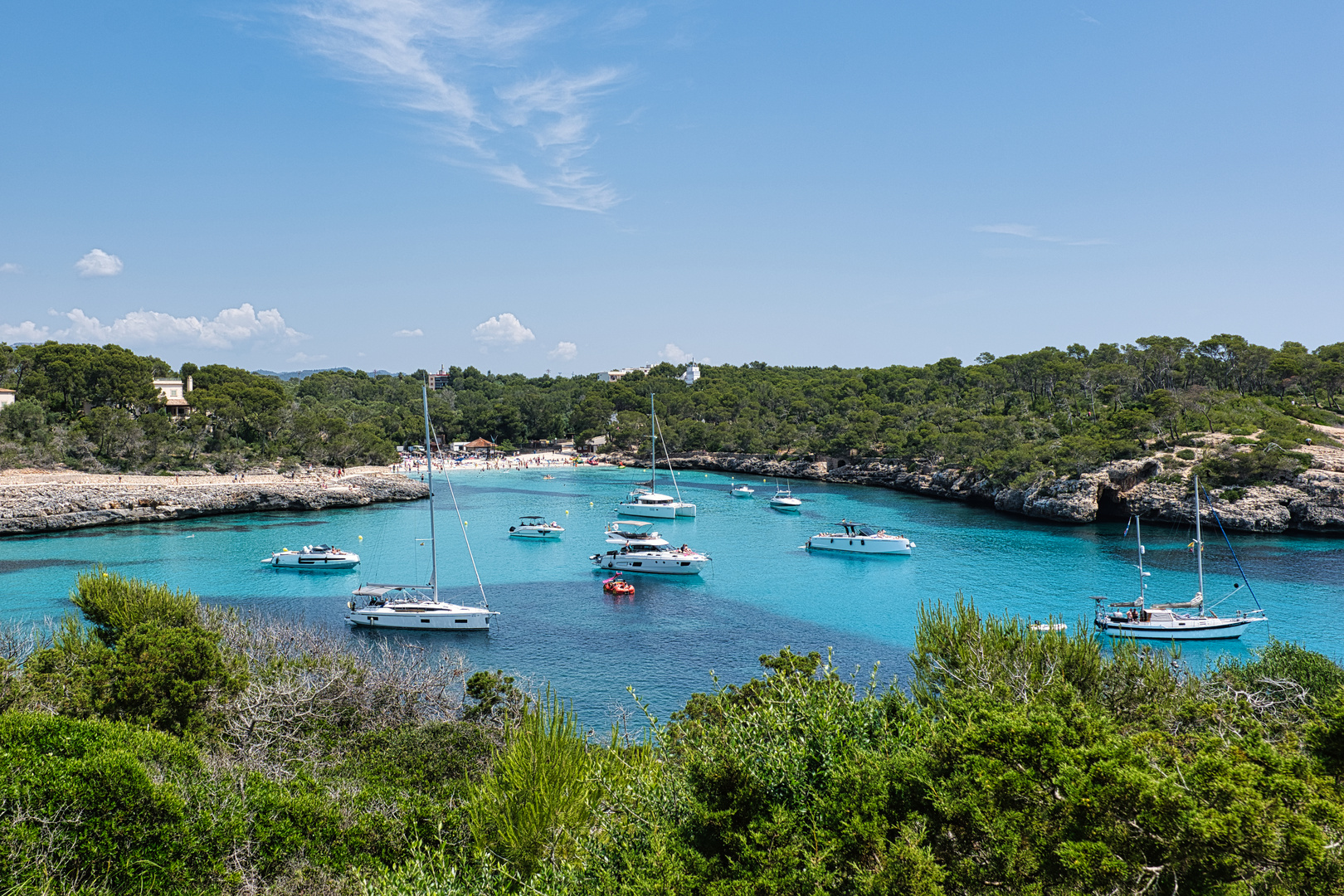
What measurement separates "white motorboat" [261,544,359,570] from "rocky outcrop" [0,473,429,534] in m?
20.4

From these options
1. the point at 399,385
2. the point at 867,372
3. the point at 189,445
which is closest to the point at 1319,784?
the point at 189,445

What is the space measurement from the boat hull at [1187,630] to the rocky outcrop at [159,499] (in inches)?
2275

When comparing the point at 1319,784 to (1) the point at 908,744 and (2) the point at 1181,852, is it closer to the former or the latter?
(2) the point at 1181,852

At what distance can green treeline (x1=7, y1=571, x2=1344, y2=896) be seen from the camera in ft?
23.1

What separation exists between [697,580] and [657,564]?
2.36m

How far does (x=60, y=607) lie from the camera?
32938mm

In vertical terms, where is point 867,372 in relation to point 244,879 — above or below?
above

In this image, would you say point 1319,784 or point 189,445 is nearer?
point 1319,784

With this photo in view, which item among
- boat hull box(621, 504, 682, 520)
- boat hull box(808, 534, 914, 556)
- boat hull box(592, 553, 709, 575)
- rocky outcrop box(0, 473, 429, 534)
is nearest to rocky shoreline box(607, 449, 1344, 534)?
boat hull box(808, 534, 914, 556)

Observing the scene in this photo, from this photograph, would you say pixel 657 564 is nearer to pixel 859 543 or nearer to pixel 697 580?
pixel 697 580

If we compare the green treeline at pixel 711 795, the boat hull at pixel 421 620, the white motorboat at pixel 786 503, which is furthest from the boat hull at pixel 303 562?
the white motorboat at pixel 786 503

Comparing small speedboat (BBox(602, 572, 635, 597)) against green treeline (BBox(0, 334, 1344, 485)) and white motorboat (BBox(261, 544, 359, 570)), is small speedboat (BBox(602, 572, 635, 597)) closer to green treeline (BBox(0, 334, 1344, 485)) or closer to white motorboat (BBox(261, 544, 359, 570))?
white motorboat (BBox(261, 544, 359, 570))

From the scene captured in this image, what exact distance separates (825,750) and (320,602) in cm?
3285

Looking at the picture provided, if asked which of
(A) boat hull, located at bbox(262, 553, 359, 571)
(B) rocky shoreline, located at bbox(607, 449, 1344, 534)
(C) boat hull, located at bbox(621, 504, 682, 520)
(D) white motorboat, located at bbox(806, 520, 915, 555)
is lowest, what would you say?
(A) boat hull, located at bbox(262, 553, 359, 571)
